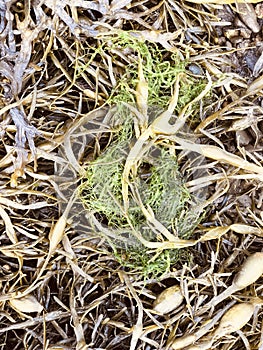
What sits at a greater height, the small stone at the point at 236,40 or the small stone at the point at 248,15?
the small stone at the point at 248,15

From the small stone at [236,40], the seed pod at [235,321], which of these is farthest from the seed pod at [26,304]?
the small stone at [236,40]

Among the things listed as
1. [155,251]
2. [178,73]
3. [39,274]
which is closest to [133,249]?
[155,251]

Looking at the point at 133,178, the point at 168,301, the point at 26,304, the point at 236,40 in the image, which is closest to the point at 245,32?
the point at 236,40

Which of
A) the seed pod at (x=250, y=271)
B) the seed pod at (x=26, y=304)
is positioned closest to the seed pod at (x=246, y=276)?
the seed pod at (x=250, y=271)

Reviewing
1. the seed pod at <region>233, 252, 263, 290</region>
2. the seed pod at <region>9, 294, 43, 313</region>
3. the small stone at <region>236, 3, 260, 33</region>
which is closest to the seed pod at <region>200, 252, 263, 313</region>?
the seed pod at <region>233, 252, 263, 290</region>

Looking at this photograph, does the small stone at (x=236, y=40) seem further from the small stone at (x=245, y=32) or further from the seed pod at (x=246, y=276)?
the seed pod at (x=246, y=276)

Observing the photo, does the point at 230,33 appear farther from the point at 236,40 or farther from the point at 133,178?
the point at 133,178

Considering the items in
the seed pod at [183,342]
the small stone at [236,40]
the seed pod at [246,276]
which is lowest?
the seed pod at [183,342]

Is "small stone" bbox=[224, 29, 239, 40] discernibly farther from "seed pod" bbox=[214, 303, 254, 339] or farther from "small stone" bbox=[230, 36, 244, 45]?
"seed pod" bbox=[214, 303, 254, 339]
